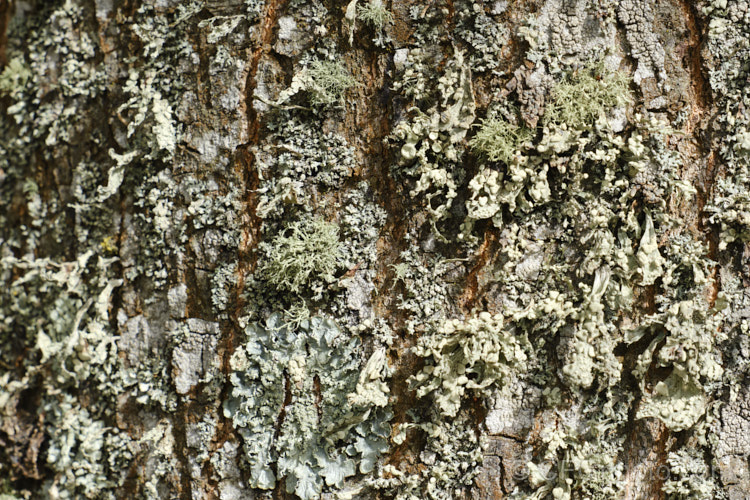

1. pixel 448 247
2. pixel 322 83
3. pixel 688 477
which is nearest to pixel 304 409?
pixel 448 247

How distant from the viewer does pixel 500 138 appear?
4.67 feet

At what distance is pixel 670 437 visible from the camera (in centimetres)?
152

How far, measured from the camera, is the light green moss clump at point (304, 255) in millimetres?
1525

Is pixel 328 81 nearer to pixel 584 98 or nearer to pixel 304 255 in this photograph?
pixel 304 255

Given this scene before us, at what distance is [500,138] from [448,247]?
297 millimetres

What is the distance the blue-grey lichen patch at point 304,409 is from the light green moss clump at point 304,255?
0.37 feet

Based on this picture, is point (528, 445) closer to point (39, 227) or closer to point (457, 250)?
point (457, 250)

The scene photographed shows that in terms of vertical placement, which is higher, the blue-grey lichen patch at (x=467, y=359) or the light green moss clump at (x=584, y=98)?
the light green moss clump at (x=584, y=98)

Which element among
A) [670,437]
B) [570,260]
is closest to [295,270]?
[570,260]

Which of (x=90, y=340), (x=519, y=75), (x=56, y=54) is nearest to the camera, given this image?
(x=519, y=75)

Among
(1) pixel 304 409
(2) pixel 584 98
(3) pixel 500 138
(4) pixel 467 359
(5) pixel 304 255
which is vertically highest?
(2) pixel 584 98

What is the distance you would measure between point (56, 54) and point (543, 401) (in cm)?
183

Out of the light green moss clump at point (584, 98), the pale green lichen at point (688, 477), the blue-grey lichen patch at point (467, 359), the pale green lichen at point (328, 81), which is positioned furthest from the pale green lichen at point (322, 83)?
the pale green lichen at point (688, 477)

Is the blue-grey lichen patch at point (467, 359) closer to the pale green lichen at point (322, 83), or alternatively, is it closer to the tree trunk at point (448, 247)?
the tree trunk at point (448, 247)
